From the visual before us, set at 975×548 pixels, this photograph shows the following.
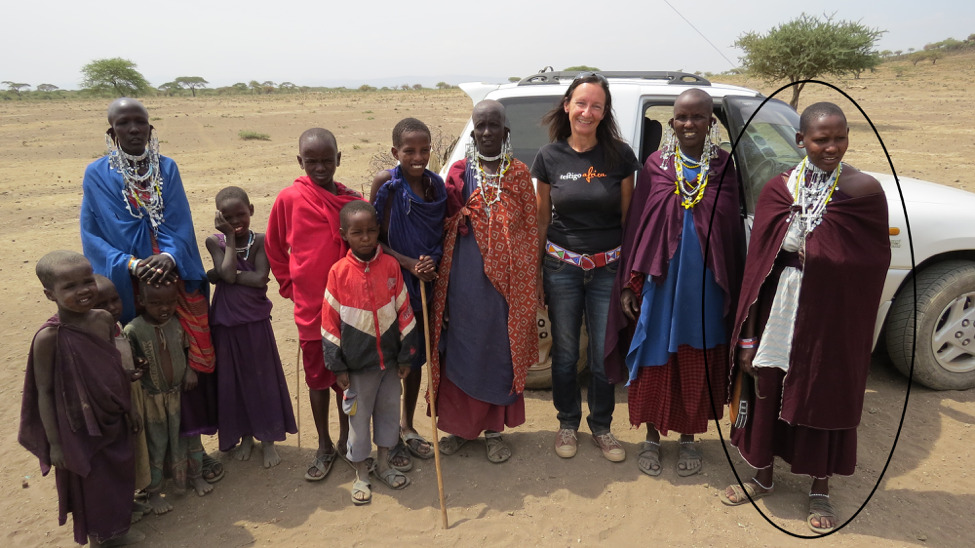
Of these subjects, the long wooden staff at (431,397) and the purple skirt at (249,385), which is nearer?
the long wooden staff at (431,397)

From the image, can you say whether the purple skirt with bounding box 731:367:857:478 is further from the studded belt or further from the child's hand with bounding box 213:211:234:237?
the child's hand with bounding box 213:211:234:237

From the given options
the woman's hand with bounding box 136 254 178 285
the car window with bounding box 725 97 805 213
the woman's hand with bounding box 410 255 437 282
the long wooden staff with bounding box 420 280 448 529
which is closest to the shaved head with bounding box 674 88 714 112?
the car window with bounding box 725 97 805 213

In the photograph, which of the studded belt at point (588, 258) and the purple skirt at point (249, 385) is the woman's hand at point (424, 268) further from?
the purple skirt at point (249, 385)

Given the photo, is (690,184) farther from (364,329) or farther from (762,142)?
(364,329)

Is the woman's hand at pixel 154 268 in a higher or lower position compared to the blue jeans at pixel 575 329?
higher

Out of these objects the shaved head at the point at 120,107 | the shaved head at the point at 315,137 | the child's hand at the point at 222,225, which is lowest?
the child's hand at the point at 222,225

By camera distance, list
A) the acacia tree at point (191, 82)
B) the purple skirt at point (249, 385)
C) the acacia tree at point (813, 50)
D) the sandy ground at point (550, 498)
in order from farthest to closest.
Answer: the acacia tree at point (191, 82), the acacia tree at point (813, 50), the purple skirt at point (249, 385), the sandy ground at point (550, 498)

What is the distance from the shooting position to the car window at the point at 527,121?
438 centimetres

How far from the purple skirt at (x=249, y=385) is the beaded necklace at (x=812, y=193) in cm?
291

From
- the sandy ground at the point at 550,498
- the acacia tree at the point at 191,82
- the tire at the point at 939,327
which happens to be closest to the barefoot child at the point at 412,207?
the sandy ground at the point at 550,498

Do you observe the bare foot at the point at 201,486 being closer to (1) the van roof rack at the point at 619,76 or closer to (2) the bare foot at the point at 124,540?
(2) the bare foot at the point at 124,540

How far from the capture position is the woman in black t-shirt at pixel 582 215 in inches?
130

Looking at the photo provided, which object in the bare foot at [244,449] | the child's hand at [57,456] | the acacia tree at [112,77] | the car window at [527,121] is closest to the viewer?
the child's hand at [57,456]

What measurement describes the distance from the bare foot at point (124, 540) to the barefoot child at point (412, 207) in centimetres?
163
